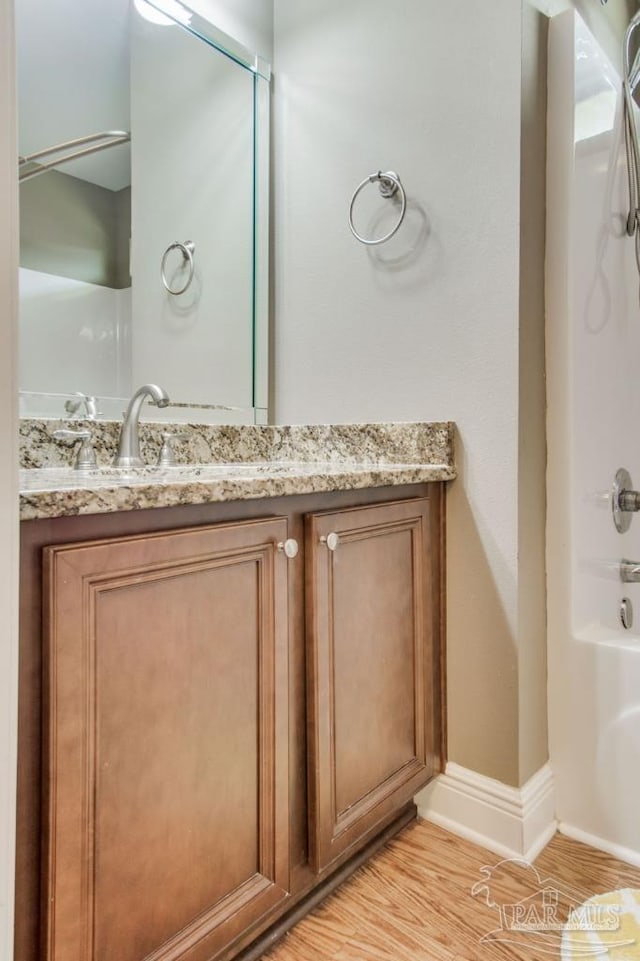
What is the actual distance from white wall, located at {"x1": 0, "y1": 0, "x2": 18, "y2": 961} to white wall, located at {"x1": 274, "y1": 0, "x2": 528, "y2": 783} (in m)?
1.03

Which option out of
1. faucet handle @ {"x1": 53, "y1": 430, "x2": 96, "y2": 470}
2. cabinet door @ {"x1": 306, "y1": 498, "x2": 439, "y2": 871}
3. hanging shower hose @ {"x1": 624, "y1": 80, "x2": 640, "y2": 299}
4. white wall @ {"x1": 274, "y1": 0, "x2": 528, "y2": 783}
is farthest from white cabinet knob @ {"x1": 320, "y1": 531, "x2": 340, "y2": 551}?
hanging shower hose @ {"x1": 624, "y1": 80, "x2": 640, "y2": 299}

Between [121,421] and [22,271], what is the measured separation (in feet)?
1.23

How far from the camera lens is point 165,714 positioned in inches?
33.3

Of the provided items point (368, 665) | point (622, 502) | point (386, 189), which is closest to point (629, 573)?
point (622, 502)

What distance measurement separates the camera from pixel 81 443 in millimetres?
1329

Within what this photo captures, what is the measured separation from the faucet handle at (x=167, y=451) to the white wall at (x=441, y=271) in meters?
0.42

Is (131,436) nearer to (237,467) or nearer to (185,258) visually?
(237,467)

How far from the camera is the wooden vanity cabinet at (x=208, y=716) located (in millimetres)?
724

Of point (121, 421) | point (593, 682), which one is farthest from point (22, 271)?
point (593, 682)

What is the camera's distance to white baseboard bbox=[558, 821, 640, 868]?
1331mm

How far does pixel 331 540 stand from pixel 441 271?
2.45 ft

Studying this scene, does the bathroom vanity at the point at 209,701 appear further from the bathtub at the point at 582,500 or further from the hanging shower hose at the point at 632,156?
the hanging shower hose at the point at 632,156

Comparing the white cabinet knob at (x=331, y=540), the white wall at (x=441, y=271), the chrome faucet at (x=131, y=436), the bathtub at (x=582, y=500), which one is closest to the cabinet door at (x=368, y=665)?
the white cabinet knob at (x=331, y=540)

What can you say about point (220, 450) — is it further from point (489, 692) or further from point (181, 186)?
point (489, 692)
